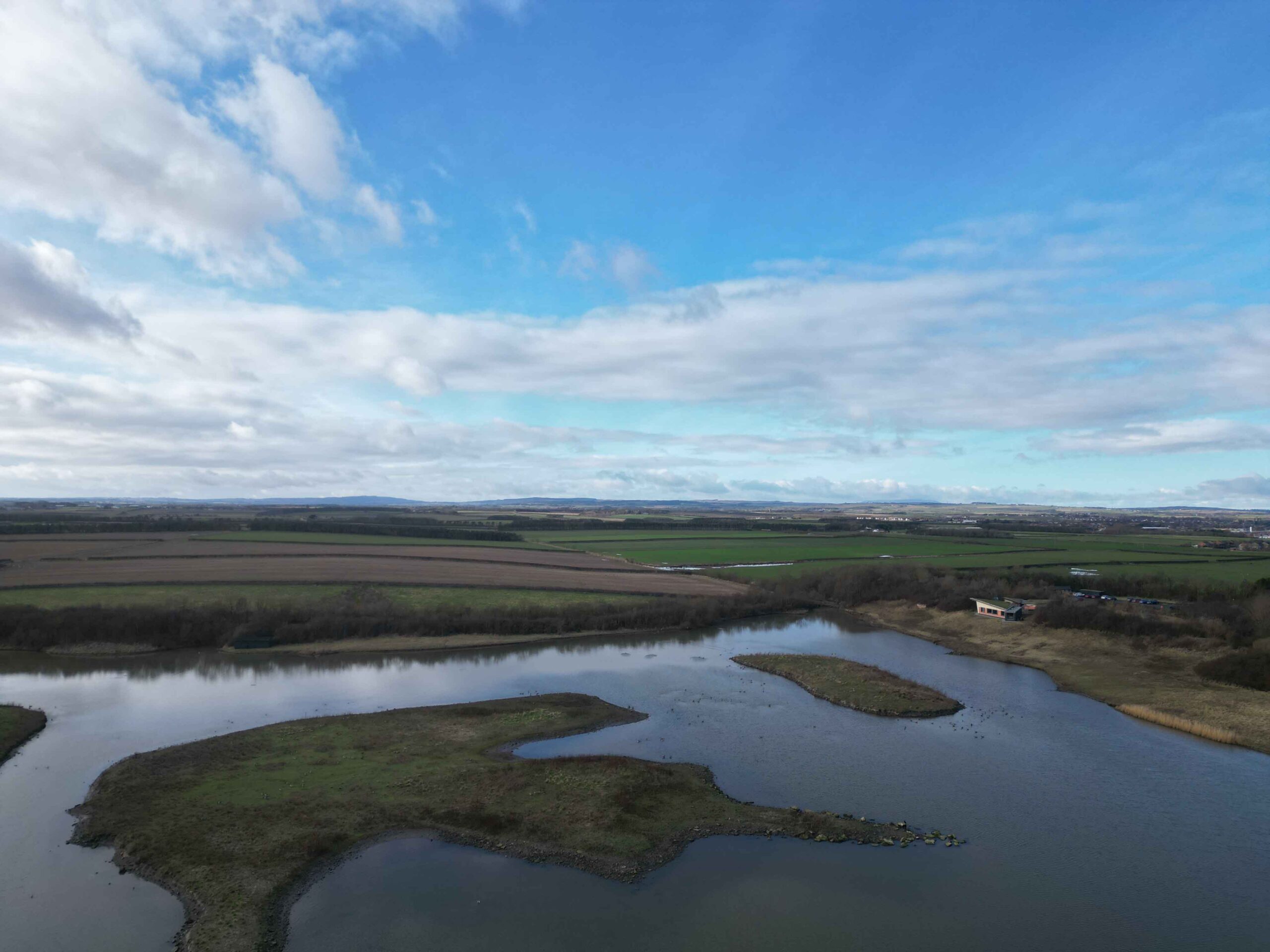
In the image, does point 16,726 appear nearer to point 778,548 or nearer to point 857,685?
point 857,685

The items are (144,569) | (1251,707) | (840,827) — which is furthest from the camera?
(144,569)

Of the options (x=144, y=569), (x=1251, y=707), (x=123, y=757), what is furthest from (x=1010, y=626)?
(x=144, y=569)

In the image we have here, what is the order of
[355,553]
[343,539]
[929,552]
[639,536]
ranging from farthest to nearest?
[639,536]
[343,539]
[929,552]
[355,553]

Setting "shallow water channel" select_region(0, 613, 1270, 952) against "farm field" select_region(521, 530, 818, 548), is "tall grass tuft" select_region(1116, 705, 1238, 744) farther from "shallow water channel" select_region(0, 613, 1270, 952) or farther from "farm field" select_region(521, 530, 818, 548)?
"farm field" select_region(521, 530, 818, 548)

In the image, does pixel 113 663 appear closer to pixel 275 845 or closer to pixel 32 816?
pixel 32 816

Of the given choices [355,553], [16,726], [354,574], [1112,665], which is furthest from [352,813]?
[355,553]

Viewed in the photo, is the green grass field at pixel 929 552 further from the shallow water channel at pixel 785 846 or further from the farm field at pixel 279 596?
the shallow water channel at pixel 785 846
